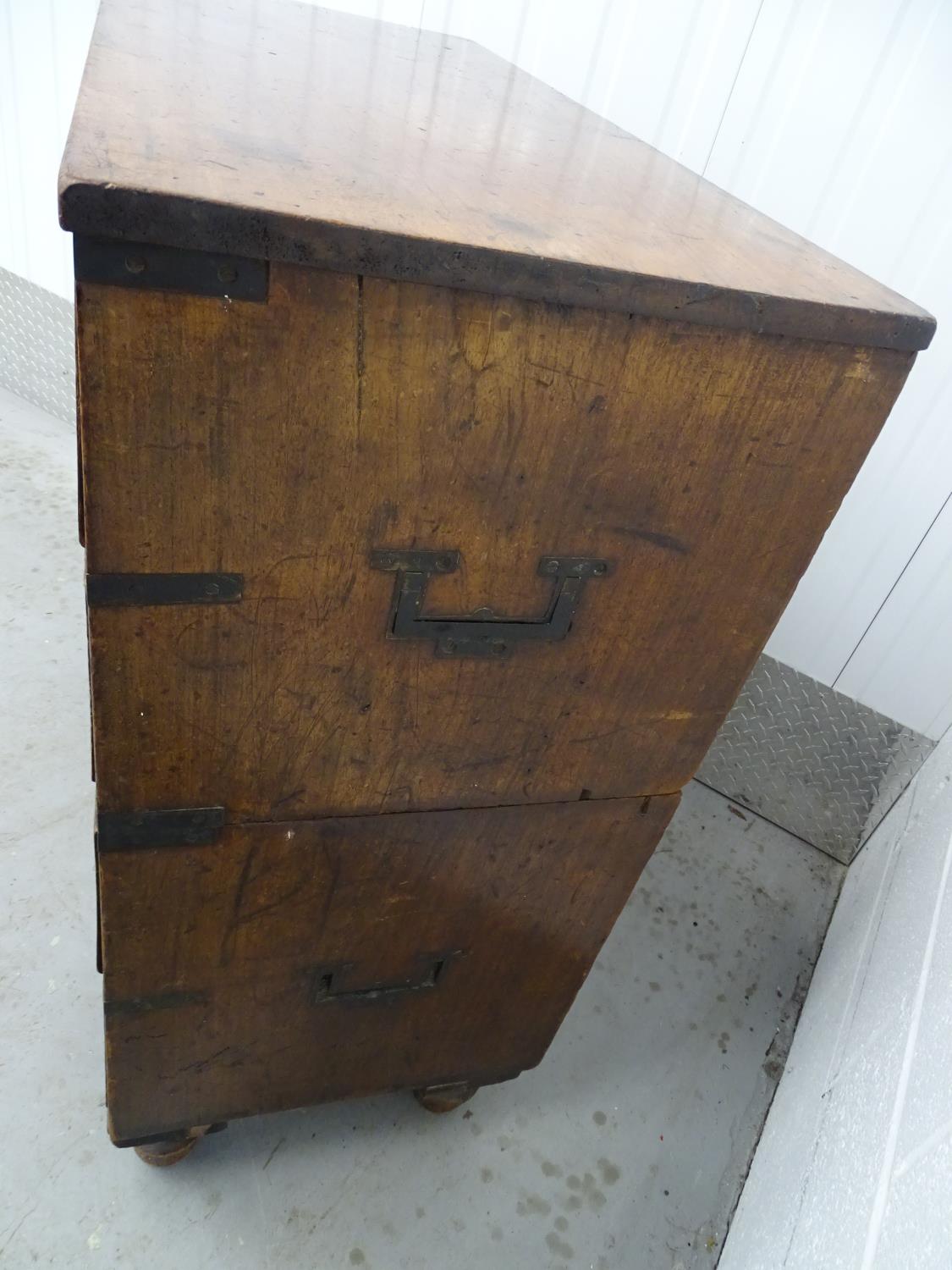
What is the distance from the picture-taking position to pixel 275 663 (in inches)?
28.3

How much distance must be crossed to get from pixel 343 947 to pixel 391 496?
564 millimetres

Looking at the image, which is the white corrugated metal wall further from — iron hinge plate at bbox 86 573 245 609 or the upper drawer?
iron hinge plate at bbox 86 573 245 609

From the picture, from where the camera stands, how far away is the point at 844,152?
1.36 meters

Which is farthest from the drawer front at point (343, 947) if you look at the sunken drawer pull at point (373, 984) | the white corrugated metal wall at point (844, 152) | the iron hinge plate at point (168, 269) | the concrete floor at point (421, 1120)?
the white corrugated metal wall at point (844, 152)

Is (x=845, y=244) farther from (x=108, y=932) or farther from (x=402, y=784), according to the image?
(x=108, y=932)

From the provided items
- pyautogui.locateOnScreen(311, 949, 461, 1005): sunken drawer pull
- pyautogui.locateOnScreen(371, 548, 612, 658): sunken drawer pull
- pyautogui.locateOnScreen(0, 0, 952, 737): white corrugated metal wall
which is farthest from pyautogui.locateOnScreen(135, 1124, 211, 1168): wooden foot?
pyautogui.locateOnScreen(0, 0, 952, 737): white corrugated metal wall

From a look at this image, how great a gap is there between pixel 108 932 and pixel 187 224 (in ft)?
2.15

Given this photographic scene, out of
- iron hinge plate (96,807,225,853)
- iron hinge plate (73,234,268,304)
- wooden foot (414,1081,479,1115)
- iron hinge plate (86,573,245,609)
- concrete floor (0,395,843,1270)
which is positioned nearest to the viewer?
iron hinge plate (73,234,268,304)

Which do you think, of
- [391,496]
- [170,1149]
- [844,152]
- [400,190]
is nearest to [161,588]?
[391,496]

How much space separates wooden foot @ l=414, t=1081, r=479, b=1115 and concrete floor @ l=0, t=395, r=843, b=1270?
0.05m

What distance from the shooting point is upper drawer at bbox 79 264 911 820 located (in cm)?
57

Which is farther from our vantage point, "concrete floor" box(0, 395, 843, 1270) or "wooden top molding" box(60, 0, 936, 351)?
"concrete floor" box(0, 395, 843, 1270)

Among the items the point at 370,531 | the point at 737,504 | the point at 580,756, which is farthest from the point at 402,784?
the point at 737,504

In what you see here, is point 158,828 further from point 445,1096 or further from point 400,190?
point 445,1096
